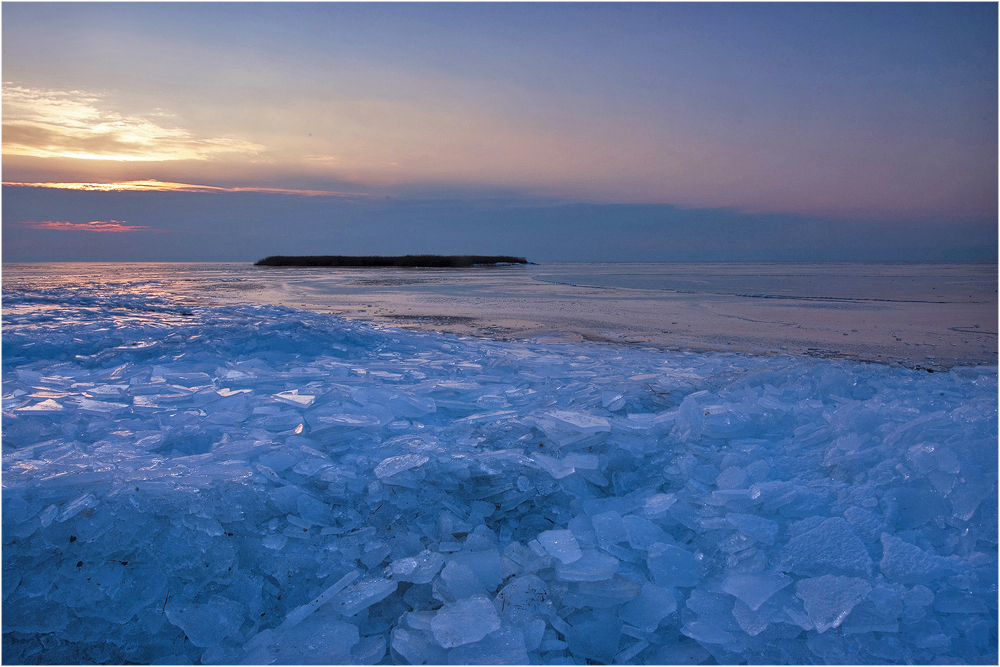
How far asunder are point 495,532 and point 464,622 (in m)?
0.51

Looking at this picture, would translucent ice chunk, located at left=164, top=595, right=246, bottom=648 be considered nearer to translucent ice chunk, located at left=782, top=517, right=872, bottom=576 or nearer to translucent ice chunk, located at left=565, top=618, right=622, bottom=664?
translucent ice chunk, located at left=565, top=618, right=622, bottom=664

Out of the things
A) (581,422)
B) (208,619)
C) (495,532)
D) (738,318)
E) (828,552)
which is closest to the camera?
(208,619)

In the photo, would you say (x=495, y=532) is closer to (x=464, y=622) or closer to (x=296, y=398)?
(x=464, y=622)

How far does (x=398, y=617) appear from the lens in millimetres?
1759

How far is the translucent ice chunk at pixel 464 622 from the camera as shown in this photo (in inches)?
62.5

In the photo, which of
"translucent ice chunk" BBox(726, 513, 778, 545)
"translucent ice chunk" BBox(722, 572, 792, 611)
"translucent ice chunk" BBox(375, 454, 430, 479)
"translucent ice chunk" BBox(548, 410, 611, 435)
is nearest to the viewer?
"translucent ice chunk" BBox(722, 572, 792, 611)

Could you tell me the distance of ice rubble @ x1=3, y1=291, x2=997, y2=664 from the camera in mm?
1639

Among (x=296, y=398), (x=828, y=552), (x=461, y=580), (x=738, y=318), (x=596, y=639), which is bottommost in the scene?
(x=596, y=639)

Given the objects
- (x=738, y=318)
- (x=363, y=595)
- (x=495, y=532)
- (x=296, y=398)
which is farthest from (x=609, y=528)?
(x=738, y=318)

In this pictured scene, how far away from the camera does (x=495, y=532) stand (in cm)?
212

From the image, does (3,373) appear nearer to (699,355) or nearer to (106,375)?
(106,375)

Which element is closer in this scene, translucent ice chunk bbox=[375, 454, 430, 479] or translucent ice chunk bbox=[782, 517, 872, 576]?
translucent ice chunk bbox=[782, 517, 872, 576]

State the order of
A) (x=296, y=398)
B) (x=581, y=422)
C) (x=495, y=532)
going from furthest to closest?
(x=296, y=398) < (x=581, y=422) < (x=495, y=532)

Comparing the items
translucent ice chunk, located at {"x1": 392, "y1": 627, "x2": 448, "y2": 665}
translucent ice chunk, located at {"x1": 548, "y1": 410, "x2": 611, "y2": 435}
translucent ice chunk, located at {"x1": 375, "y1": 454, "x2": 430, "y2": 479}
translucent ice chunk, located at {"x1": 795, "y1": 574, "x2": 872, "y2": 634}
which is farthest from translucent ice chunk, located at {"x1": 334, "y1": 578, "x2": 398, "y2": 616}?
translucent ice chunk, located at {"x1": 795, "y1": 574, "x2": 872, "y2": 634}
